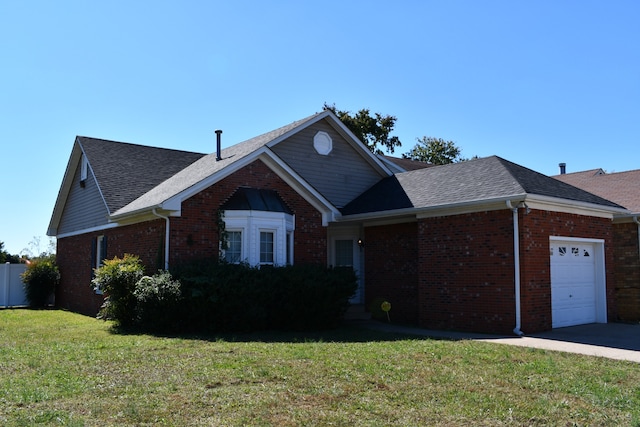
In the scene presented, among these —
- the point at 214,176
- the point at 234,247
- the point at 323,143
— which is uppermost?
the point at 323,143

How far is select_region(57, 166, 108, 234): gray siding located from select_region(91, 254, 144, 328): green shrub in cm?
495

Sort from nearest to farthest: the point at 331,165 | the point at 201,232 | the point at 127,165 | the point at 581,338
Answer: the point at 581,338 < the point at 201,232 < the point at 331,165 < the point at 127,165

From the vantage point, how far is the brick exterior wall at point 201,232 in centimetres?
1449

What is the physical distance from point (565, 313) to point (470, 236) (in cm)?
316

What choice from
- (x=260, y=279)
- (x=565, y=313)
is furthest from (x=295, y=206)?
(x=565, y=313)

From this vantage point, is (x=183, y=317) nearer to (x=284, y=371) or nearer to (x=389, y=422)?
(x=284, y=371)

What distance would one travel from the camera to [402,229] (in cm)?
1644

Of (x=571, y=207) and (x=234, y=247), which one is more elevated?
(x=571, y=207)

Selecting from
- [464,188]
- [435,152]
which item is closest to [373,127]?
[435,152]

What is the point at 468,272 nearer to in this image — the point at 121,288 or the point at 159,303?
the point at 159,303

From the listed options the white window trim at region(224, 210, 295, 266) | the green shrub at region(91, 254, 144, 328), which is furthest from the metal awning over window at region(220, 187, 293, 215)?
the green shrub at region(91, 254, 144, 328)

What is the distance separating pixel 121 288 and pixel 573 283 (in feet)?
37.0

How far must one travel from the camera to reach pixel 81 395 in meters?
6.84

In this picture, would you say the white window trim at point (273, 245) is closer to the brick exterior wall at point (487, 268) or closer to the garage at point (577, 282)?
the brick exterior wall at point (487, 268)
